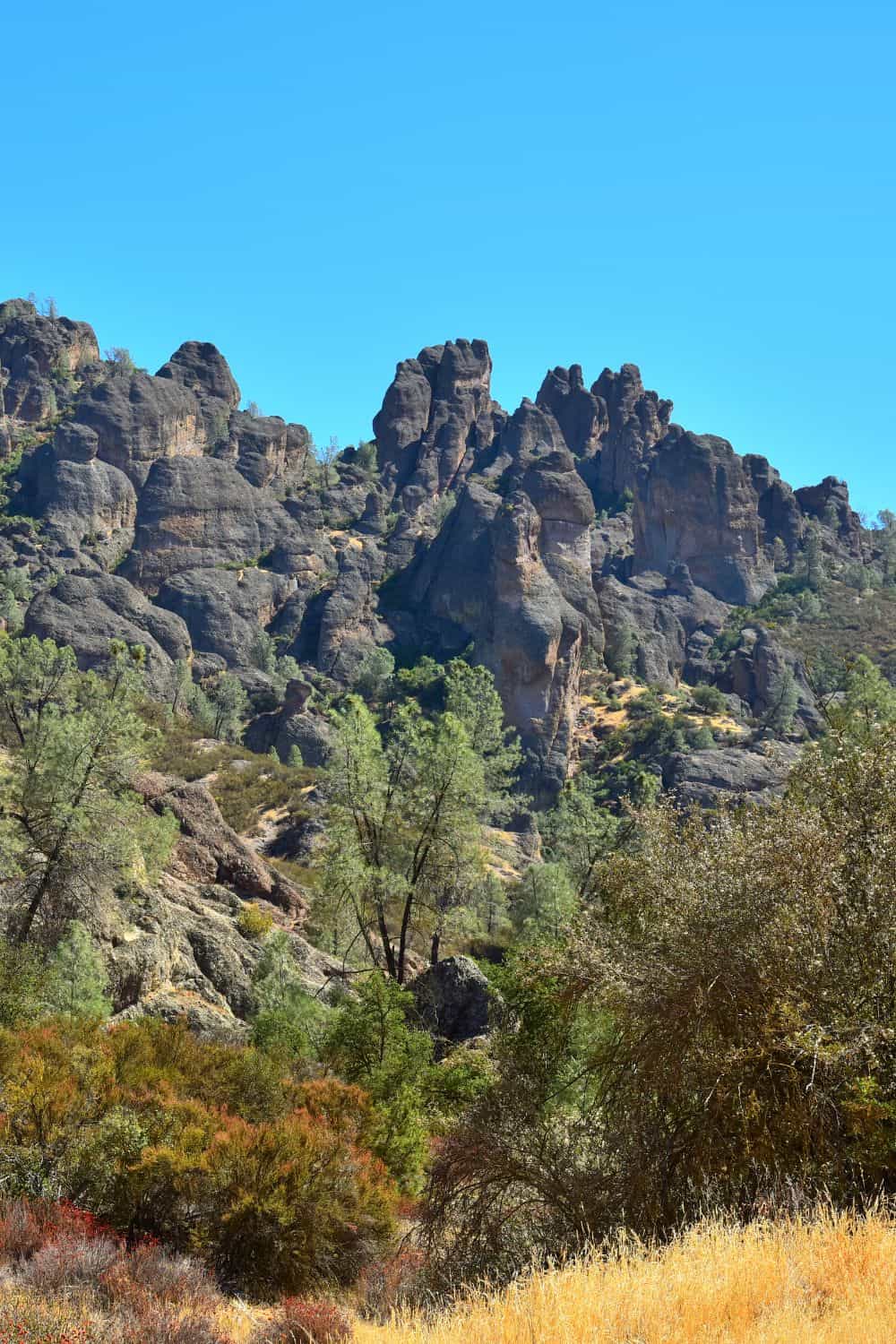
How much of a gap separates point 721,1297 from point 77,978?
50.7 ft

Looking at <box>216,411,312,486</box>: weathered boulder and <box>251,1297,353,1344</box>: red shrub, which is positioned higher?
<box>216,411,312,486</box>: weathered boulder

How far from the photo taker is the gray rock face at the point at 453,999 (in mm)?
21922

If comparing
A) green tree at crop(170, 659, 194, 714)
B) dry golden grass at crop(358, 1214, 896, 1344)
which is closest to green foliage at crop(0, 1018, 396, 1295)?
dry golden grass at crop(358, 1214, 896, 1344)

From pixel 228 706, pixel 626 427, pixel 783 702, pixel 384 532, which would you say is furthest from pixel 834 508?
pixel 228 706

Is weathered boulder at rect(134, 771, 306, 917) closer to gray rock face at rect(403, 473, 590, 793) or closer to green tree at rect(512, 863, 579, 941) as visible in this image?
green tree at rect(512, 863, 579, 941)

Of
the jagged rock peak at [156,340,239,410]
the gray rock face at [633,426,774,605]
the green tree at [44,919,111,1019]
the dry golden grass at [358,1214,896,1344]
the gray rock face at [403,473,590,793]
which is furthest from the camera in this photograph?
the gray rock face at [633,426,774,605]

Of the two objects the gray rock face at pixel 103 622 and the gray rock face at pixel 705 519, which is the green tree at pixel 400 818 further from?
the gray rock face at pixel 705 519

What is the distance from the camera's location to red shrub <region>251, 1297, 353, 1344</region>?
6.85m

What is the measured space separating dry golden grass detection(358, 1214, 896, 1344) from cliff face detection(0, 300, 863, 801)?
70008 mm

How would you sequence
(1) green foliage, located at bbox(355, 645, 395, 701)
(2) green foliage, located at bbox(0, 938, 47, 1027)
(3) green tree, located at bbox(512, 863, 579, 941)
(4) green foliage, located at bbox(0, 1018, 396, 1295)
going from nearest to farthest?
(4) green foliage, located at bbox(0, 1018, 396, 1295) < (2) green foliage, located at bbox(0, 938, 47, 1027) < (3) green tree, located at bbox(512, 863, 579, 941) < (1) green foliage, located at bbox(355, 645, 395, 701)

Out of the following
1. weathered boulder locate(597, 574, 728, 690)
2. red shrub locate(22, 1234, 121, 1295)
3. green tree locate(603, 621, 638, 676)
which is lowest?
red shrub locate(22, 1234, 121, 1295)

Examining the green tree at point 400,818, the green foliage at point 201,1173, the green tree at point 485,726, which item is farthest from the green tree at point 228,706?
the green foliage at point 201,1173

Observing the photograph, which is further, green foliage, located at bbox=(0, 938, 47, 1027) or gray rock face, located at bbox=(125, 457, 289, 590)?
gray rock face, located at bbox=(125, 457, 289, 590)

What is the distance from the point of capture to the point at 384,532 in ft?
409
